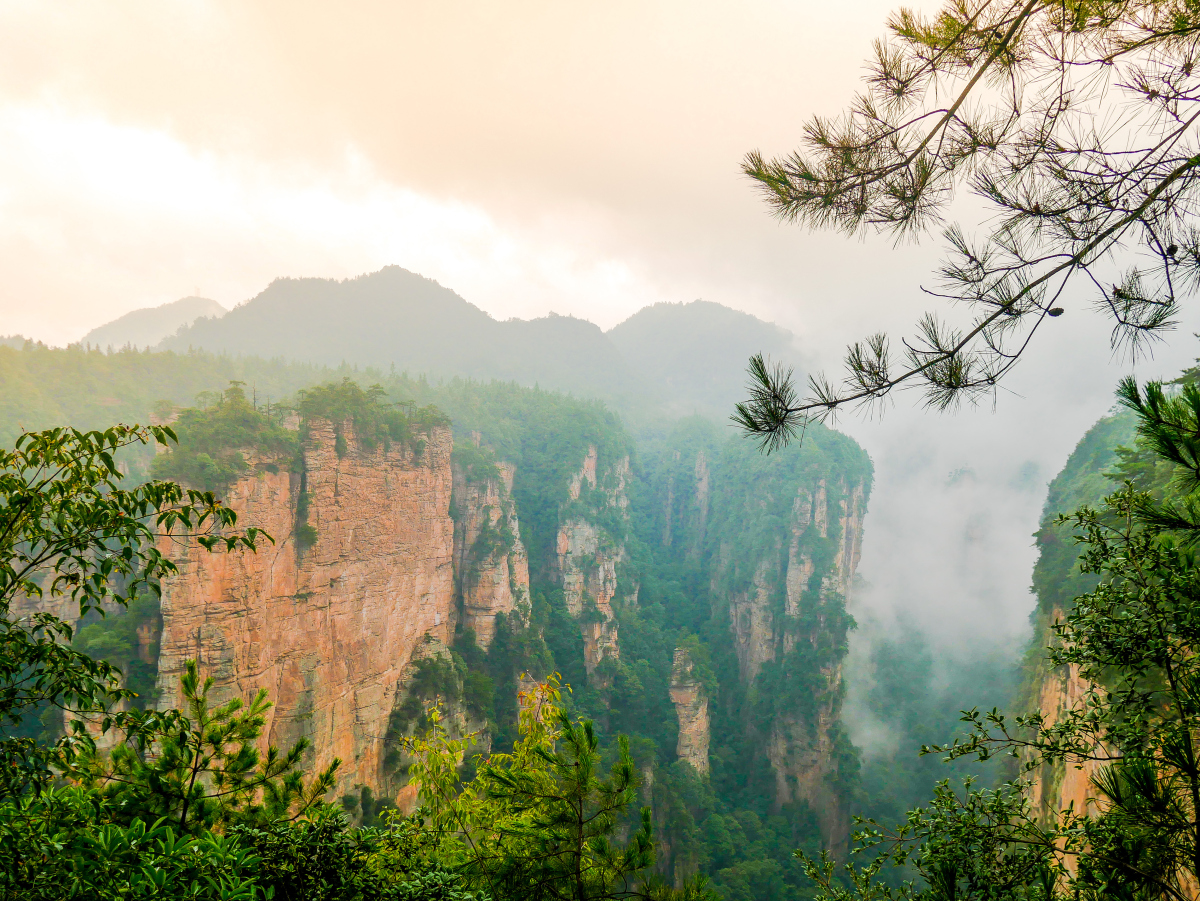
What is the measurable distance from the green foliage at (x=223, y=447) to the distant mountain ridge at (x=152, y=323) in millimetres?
63657

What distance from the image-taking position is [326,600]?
14.3 metres

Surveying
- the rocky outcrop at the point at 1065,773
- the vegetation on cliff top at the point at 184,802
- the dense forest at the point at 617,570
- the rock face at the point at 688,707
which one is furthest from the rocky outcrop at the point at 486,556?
the vegetation on cliff top at the point at 184,802

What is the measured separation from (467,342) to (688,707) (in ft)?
201

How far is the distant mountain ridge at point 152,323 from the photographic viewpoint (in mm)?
63906

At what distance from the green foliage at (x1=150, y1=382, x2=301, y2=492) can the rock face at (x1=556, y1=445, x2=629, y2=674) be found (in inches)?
658

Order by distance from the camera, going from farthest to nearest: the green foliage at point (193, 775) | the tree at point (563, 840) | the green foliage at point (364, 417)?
1. the green foliage at point (364, 417)
2. the tree at point (563, 840)
3. the green foliage at point (193, 775)

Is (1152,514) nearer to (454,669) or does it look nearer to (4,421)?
(454,669)

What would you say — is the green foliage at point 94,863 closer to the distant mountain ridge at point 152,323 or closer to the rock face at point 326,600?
the rock face at point 326,600

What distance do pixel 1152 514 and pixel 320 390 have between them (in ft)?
53.7

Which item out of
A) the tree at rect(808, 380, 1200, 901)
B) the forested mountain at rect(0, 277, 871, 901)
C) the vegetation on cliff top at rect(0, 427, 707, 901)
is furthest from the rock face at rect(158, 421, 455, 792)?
the tree at rect(808, 380, 1200, 901)

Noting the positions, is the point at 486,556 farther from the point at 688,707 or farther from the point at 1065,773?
the point at 1065,773

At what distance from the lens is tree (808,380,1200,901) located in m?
1.85

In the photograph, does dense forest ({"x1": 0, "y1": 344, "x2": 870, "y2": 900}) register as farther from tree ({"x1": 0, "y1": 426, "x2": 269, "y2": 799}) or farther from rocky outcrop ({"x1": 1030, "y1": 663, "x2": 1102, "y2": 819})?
tree ({"x1": 0, "y1": 426, "x2": 269, "y2": 799})

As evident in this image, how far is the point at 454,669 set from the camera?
18.3 metres
